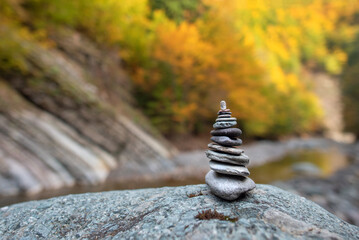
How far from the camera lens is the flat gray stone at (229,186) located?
3363 millimetres

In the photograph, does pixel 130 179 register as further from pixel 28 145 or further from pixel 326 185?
pixel 326 185

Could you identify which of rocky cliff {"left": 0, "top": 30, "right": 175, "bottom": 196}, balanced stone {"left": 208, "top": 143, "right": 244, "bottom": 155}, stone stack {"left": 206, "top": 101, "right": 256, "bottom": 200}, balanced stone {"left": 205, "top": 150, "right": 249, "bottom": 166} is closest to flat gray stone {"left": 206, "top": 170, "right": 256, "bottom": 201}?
stone stack {"left": 206, "top": 101, "right": 256, "bottom": 200}

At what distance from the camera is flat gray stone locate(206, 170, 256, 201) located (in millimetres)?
3363

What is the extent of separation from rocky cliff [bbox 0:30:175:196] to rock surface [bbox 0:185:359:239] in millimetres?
5717

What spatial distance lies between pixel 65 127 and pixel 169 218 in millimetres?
10488

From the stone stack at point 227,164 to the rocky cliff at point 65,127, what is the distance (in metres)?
8.85

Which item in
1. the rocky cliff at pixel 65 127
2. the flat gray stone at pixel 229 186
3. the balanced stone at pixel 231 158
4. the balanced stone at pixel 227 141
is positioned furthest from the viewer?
the rocky cliff at pixel 65 127

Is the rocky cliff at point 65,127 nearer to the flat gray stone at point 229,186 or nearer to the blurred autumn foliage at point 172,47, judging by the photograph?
the blurred autumn foliage at point 172,47

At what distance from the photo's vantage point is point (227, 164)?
365 cm

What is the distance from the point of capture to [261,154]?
21.8 m

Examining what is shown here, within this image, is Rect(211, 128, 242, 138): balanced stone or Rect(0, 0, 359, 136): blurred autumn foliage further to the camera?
Rect(0, 0, 359, 136): blurred autumn foliage

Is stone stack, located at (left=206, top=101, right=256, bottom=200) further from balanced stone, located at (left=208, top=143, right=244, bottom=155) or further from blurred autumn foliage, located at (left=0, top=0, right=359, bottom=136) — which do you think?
blurred autumn foliage, located at (left=0, top=0, right=359, bottom=136)

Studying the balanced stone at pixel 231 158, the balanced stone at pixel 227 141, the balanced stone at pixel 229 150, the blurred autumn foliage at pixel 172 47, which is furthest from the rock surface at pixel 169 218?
the blurred autumn foliage at pixel 172 47

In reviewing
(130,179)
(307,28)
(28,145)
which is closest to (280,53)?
(307,28)
